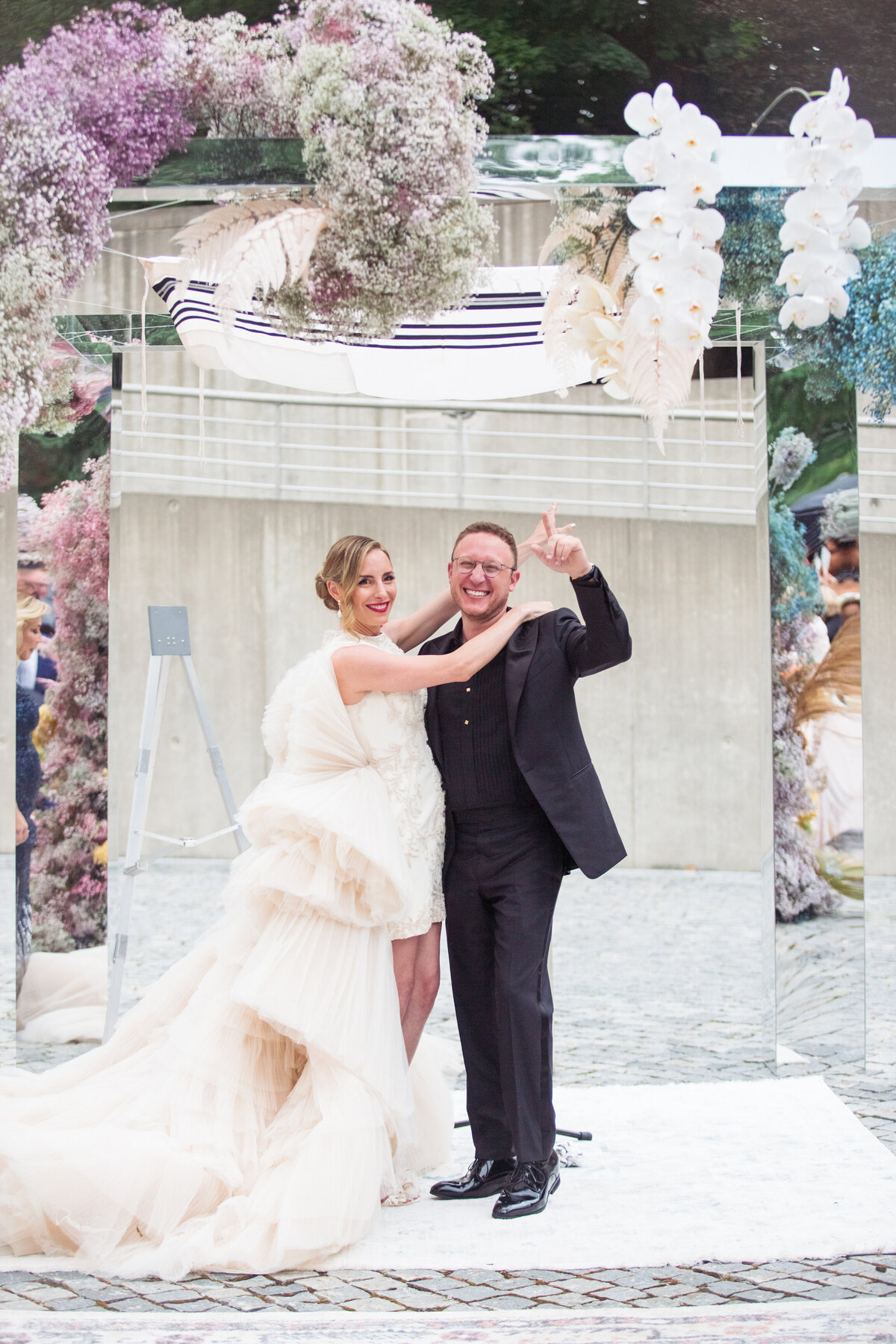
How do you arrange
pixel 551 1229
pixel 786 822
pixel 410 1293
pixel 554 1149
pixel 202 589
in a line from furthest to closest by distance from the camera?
pixel 202 589 < pixel 786 822 < pixel 554 1149 < pixel 551 1229 < pixel 410 1293

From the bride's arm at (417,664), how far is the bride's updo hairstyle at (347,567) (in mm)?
134

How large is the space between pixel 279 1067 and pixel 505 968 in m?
0.64

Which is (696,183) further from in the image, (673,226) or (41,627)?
(41,627)

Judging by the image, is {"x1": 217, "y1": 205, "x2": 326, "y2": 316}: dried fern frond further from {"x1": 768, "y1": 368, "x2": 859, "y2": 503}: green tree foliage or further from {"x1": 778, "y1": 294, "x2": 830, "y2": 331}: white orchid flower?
{"x1": 768, "y1": 368, "x2": 859, "y2": 503}: green tree foliage

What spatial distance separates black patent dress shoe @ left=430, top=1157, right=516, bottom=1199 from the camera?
3721mm

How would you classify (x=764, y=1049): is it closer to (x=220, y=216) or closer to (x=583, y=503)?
(x=220, y=216)

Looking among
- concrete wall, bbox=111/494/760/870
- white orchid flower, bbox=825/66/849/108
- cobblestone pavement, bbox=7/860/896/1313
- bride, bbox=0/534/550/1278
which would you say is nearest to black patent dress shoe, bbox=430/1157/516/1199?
bride, bbox=0/534/550/1278

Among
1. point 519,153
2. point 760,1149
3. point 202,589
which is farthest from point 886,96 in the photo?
point 202,589

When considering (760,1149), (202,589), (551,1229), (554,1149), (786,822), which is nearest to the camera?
(551,1229)

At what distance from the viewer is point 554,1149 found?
12.3ft

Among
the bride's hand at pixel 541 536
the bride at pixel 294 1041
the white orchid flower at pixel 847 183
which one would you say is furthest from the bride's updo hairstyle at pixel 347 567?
the white orchid flower at pixel 847 183

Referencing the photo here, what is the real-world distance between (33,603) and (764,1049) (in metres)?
3.27

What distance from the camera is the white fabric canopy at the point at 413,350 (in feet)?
14.9

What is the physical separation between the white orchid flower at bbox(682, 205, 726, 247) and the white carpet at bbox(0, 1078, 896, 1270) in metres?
2.59
